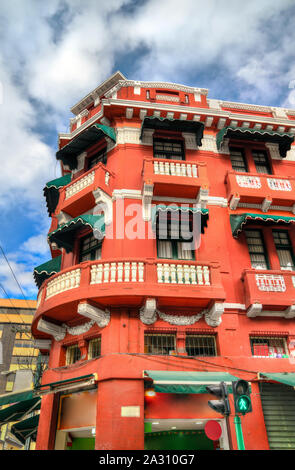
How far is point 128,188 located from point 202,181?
10.8 ft

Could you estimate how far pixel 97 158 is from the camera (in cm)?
1795

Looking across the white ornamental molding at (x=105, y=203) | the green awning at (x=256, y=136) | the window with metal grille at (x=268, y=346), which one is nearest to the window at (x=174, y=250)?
the white ornamental molding at (x=105, y=203)

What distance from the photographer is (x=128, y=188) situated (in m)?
15.2

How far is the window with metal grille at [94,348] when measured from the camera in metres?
12.7

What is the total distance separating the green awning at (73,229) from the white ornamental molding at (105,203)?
0.77 feet

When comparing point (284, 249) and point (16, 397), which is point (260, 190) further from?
point (16, 397)

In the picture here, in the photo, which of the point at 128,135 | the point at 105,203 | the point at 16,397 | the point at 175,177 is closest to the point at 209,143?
the point at 175,177

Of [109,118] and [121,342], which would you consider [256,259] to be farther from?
[109,118]

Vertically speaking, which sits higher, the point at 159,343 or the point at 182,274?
the point at 182,274

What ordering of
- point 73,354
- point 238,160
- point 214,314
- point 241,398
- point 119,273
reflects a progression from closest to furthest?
1. point 241,398
2. point 119,273
3. point 214,314
4. point 73,354
5. point 238,160

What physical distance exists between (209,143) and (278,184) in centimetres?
409

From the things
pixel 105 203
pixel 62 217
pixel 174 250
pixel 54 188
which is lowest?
pixel 174 250
